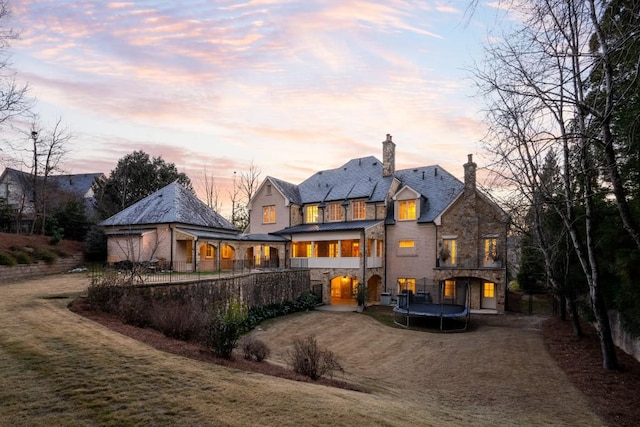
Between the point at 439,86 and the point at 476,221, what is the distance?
15941 millimetres

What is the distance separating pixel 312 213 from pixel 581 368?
23.6 meters

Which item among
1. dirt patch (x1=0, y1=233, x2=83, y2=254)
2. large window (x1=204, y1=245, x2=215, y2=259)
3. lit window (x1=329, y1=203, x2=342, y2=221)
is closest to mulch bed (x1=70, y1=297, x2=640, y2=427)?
dirt patch (x1=0, y1=233, x2=83, y2=254)

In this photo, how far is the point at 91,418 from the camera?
506cm

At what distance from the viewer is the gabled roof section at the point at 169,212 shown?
2777 centimetres

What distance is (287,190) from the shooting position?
3388cm

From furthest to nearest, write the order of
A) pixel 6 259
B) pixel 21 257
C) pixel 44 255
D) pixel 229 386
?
1. pixel 44 255
2. pixel 21 257
3. pixel 6 259
4. pixel 229 386

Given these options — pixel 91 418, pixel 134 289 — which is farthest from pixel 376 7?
pixel 134 289

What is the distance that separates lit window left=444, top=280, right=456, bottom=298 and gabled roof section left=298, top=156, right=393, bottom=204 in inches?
315

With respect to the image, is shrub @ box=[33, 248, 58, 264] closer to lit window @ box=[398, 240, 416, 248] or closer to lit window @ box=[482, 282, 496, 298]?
lit window @ box=[398, 240, 416, 248]

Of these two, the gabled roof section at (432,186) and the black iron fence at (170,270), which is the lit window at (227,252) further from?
the gabled roof section at (432,186)

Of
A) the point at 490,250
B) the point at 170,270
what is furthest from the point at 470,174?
the point at 170,270

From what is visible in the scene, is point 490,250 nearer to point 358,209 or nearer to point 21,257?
point 358,209

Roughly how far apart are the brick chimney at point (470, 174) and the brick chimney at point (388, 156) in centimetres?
666

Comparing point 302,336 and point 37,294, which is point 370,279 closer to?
point 302,336
